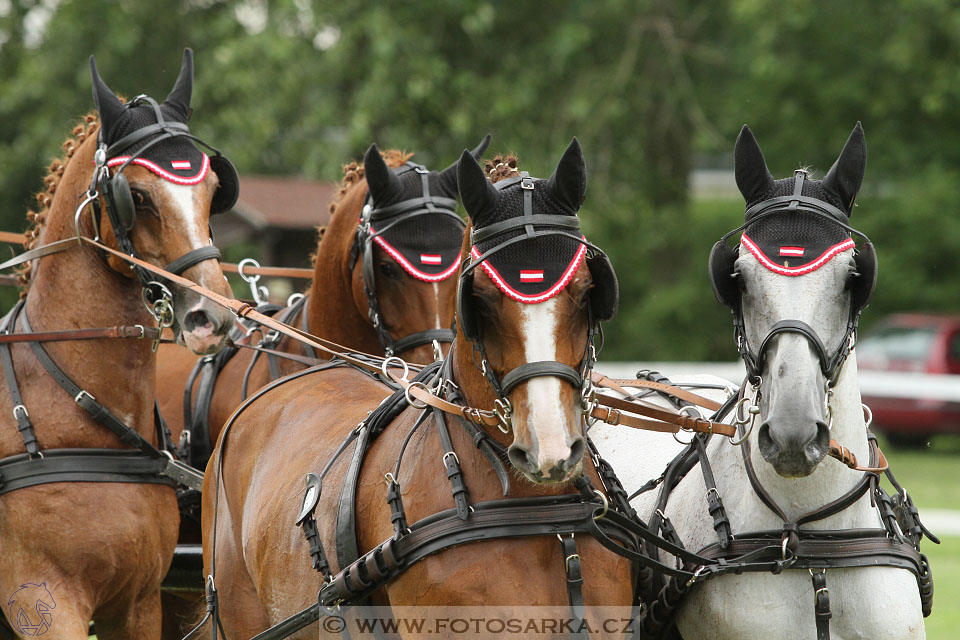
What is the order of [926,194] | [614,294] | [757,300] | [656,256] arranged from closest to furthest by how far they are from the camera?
1. [614,294]
2. [757,300]
3. [926,194]
4. [656,256]

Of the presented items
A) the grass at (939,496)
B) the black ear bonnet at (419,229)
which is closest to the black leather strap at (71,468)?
the black ear bonnet at (419,229)

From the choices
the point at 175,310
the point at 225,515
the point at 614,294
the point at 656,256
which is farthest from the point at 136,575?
the point at 656,256

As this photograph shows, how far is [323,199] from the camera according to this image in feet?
45.7

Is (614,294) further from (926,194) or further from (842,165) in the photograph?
(926,194)

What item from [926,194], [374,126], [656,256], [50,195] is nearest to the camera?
[50,195]

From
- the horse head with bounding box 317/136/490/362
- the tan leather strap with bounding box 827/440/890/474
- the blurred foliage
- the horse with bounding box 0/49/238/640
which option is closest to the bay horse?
→ the horse head with bounding box 317/136/490/362

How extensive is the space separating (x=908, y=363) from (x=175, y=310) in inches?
604

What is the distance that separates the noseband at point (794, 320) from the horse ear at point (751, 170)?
0.21ft

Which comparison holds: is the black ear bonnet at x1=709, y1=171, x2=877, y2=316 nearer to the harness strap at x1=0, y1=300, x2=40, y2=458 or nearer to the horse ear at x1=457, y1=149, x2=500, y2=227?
the horse ear at x1=457, y1=149, x2=500, y2=227

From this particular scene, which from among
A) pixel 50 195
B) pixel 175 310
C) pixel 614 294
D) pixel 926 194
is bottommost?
pixel 614 294

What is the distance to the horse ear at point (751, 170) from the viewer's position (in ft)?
11.2

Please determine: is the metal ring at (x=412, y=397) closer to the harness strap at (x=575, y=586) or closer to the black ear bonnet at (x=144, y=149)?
the harness strap at (x=575, y=586)

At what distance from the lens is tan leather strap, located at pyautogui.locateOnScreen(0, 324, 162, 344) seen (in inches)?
162

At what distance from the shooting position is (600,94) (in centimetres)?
1560
